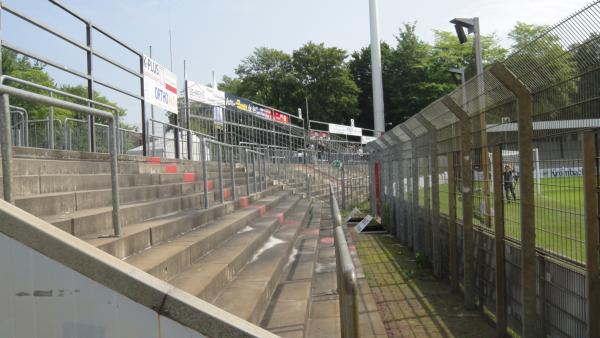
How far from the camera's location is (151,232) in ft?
15.8

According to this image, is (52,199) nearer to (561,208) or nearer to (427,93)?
(561,208)

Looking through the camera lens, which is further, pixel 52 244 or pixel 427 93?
pixel 427 93

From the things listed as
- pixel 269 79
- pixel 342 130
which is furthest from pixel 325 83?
pixel 342 130

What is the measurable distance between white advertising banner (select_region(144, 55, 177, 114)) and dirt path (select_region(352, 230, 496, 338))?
5.01 m

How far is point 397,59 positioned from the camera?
206 ft

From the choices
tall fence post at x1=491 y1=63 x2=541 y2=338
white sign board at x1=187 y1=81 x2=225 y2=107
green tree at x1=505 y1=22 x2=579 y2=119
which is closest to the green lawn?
tall fence post at x1=491 y1=63 x2=541 y2=338

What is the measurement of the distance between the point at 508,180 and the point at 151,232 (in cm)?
353

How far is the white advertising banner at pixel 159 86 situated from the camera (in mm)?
10055

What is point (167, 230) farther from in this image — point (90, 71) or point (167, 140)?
point (167, 140)

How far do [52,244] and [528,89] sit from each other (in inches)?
158

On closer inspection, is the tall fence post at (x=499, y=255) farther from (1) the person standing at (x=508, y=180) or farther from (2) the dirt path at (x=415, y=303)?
(2) the dirt path at (x=415, y=303)

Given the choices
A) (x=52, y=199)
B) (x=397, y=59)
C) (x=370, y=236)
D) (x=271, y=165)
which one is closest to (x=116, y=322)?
(x=52, y=199)

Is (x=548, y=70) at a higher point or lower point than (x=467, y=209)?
higher

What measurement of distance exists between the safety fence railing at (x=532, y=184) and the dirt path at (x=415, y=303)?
28 cm
